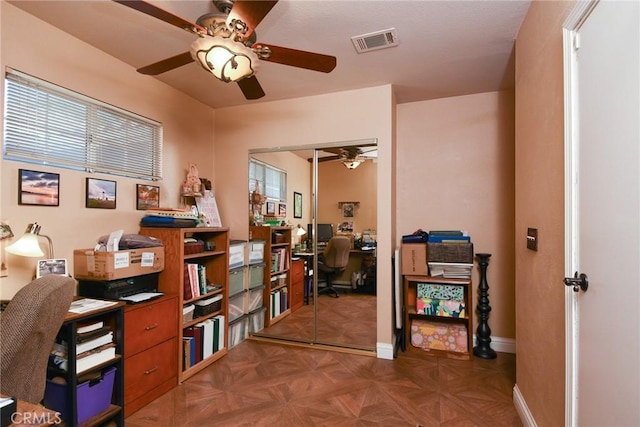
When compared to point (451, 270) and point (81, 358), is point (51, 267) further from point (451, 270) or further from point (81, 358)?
point (451, 270)

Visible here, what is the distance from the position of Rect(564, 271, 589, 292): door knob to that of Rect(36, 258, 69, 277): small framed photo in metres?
2.86

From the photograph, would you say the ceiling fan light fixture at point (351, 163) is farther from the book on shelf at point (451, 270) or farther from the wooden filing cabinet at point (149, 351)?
the wooden filing cabinet at point (149, 351)

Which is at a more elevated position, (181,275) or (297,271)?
(181,275)

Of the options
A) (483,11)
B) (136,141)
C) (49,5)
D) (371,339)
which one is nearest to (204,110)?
(136,141)

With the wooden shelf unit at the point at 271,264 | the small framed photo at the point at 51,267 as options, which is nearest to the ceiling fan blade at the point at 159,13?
the small framed photo at the point at 51,267

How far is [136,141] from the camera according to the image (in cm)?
277

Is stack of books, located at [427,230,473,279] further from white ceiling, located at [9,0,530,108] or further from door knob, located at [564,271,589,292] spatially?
door knob, located at [564,271,589,292]

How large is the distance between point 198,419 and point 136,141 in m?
2.25

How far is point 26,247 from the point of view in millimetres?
1805

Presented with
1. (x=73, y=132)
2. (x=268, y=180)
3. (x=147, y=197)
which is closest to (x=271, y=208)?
(x=268, y=180)

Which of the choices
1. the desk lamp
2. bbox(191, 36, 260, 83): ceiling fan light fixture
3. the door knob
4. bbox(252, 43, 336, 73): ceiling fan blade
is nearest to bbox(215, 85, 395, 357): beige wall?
bbox(252, 43, 336, 73): ceiling fan blade

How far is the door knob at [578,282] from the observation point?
1284mm

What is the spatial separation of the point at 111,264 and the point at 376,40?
8.02ft

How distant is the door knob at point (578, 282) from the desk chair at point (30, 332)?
88.1 inches
